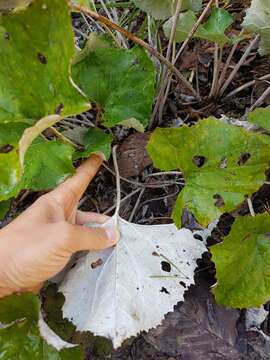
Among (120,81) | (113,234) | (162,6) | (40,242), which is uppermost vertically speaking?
(162,6)

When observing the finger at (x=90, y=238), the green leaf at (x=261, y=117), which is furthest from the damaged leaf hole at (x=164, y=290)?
the green leaf at (x=261, y=117)

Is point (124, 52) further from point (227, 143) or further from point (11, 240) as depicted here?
point (11, 240)

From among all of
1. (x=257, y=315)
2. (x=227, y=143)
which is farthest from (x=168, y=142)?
(x=257, y=315)

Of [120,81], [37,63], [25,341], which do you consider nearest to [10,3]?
→ [37,63]

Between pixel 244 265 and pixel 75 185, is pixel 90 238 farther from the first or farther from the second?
pixel 244 265


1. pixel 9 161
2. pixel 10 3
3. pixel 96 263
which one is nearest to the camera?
pixel 9 161

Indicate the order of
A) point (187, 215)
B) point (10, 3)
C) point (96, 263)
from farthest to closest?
1. point (187, 215)
2. point (96, 263)
3. point (10, 3)

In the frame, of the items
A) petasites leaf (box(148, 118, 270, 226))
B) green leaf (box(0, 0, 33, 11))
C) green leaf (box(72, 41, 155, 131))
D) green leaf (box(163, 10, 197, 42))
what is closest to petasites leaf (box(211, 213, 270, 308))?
petasites leaf (box(148, 118, 270, 226))
